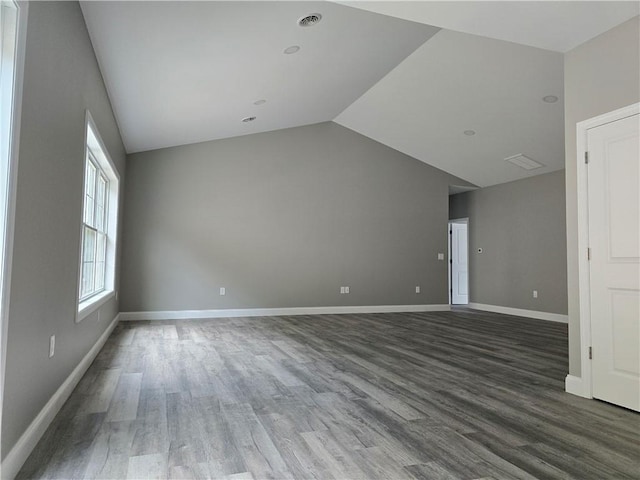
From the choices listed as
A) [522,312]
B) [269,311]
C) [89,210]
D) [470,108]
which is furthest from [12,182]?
[522,312]

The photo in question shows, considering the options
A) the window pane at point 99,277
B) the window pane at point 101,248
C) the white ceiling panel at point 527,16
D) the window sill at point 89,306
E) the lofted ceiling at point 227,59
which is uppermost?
the lofted ceiling at point 227,59

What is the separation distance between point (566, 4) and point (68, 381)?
3953 mm

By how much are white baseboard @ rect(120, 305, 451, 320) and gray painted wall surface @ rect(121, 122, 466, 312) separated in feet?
0.30

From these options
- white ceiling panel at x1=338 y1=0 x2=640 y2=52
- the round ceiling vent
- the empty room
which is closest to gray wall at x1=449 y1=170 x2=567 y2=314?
the empty room

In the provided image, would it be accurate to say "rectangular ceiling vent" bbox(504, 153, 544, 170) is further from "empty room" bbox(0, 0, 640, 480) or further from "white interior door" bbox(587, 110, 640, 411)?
"white interior door" bbox(587, 110, 640, 411)

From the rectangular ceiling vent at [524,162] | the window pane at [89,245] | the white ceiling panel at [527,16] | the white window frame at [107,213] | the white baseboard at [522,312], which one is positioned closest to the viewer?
the white ceiling panel at [527,16]

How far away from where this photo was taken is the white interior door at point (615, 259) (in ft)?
9.05

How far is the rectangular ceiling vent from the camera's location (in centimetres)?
714

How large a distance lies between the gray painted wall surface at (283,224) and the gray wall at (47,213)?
382 centimetres

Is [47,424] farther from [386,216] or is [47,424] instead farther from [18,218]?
[386,216]

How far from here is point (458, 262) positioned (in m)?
9.98

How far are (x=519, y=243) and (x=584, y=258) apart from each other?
5.39 m

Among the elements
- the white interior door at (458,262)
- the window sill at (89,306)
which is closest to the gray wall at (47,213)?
the window sill at (89,306)

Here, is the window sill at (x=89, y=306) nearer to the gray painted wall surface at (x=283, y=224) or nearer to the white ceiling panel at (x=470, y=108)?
the gray painted wall surface at (x=283, y=224)
